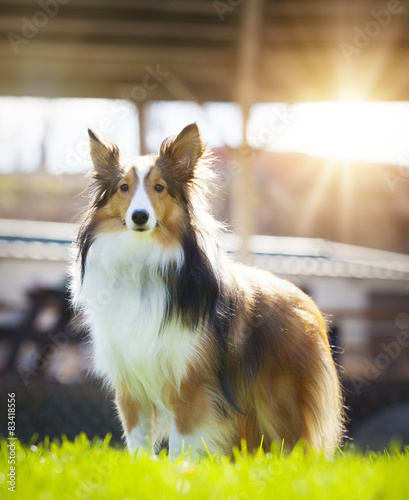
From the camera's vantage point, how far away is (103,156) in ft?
11.2

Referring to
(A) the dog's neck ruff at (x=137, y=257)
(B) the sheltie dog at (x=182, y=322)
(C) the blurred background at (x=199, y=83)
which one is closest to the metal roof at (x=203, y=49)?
(C) the blurred background at (x=199, y=83)

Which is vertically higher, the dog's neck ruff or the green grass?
the dog's neck ruff

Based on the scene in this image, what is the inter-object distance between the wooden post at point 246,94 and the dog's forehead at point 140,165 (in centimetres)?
318

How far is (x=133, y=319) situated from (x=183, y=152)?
1.02 m

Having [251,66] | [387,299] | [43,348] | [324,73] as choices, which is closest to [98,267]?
[251,66]

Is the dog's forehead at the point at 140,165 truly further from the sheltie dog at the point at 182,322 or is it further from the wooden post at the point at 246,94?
the wooden post at the point at 246,94

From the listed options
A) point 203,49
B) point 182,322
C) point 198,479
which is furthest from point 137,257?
point 203,49

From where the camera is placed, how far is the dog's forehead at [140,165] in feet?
10.5

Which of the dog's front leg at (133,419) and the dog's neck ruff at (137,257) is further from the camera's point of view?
the dog's front leg at (133,419)

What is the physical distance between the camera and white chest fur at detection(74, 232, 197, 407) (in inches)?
122

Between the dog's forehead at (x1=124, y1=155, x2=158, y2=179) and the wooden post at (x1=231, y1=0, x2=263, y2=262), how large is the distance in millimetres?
3184

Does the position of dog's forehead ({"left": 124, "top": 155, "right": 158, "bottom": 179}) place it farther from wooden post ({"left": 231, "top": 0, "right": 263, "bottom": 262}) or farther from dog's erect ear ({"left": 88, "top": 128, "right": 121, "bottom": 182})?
wooden post ({"left": 231, "top": 0, "right": 263, "bottom": 262})

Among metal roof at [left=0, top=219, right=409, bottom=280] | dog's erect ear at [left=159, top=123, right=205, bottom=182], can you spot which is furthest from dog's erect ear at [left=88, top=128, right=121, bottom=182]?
metal roof at [left=0, top=219, right=409, bottom=280]

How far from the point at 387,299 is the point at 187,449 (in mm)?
9392
